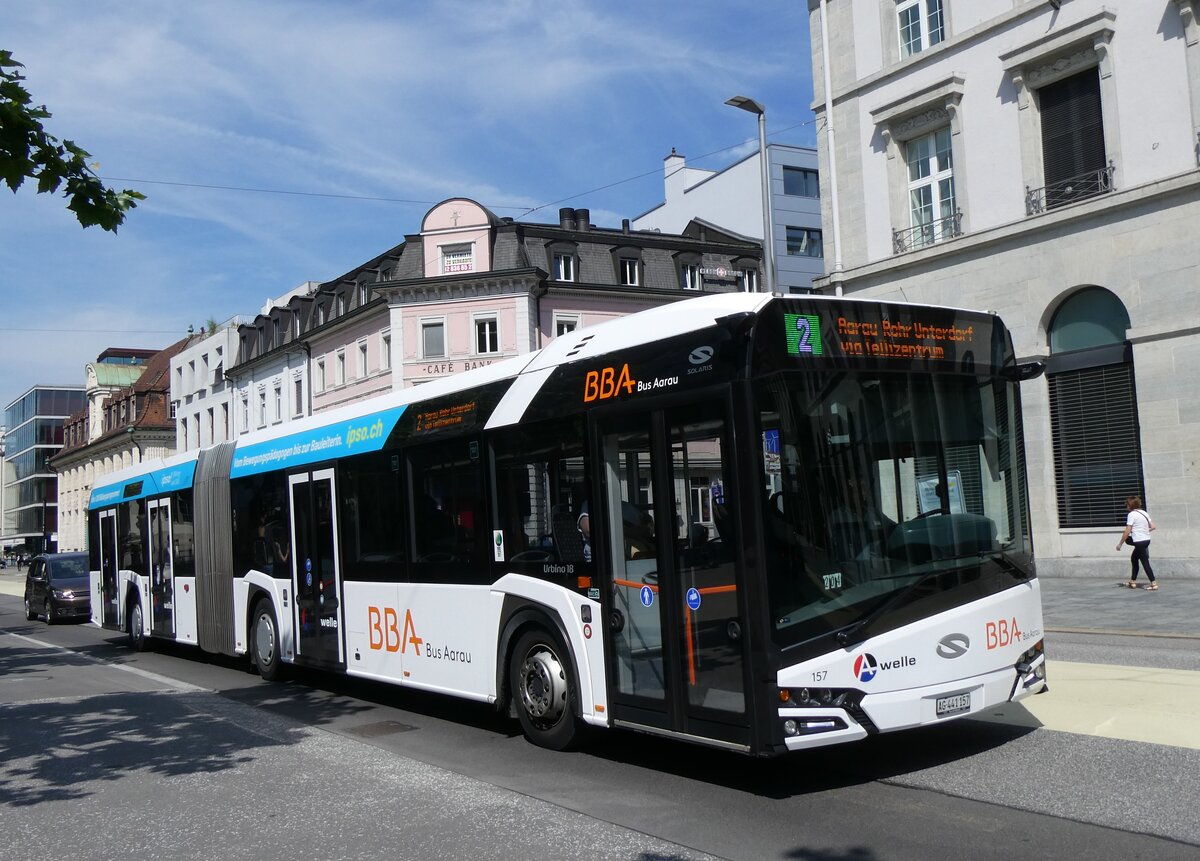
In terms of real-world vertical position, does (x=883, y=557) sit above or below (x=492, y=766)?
above

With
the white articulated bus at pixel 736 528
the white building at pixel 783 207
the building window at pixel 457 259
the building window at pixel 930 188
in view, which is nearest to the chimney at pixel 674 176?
the white building at pixel 783 207

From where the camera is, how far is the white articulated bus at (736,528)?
616cm

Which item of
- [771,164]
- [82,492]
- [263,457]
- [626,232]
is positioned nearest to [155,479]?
[263,457]

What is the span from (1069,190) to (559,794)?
19.0 meters

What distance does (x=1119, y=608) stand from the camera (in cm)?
1591

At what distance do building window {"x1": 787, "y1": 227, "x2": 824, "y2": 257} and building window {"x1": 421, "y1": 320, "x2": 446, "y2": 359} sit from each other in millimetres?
18963

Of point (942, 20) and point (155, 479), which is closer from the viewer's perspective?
point (155, 479)

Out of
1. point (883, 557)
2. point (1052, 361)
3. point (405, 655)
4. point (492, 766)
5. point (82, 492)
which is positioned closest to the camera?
point (883, 557)

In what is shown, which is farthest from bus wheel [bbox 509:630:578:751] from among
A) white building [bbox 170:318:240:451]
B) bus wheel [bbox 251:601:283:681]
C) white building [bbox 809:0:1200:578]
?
white building [bbox 170:318:240:451]

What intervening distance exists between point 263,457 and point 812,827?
9.24 m

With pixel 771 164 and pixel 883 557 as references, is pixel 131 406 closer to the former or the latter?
pixel 771 164

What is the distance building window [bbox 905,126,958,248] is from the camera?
24.5 metres

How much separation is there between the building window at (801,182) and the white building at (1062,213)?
30100mm

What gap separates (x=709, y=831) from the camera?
227 inches
